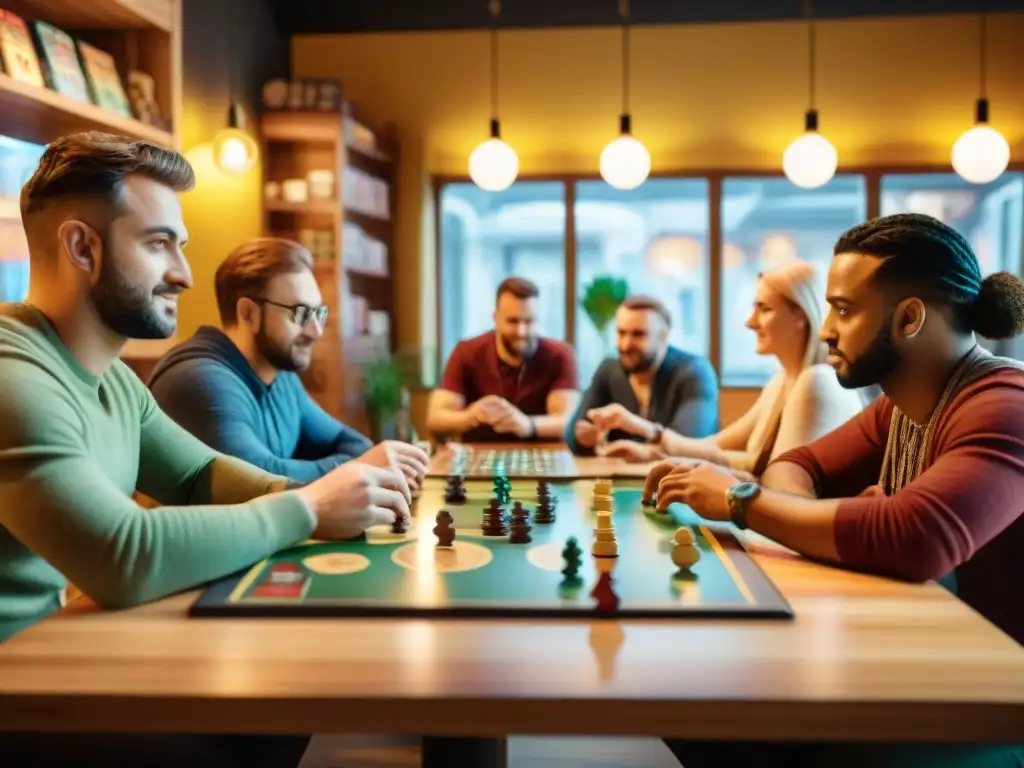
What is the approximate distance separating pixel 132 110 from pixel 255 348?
1161mm

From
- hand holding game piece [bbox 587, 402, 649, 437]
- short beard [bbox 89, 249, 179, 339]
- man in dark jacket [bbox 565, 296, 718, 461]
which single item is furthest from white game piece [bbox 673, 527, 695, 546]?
man in dark jacket [bbox 565, 296, 718, 461]

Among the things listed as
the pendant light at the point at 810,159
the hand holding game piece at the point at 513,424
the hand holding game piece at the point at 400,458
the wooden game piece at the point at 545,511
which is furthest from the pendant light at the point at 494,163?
the wooden game piece at the point at 545,511

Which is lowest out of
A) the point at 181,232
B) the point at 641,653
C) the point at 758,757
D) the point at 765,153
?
the point at 758,757

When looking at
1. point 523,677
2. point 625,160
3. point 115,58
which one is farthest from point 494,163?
point 523,677

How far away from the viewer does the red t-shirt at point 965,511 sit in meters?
1.29

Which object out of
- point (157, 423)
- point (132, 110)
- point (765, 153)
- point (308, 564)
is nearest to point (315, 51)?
point (765, 153)

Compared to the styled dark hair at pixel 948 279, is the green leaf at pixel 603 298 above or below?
above

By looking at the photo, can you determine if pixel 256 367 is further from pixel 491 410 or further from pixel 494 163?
pixel 494 163

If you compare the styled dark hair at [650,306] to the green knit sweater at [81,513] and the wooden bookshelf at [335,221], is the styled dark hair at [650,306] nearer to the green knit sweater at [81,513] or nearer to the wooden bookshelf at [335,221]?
the wooden bookshelf at [335,221]

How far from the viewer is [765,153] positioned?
604cm

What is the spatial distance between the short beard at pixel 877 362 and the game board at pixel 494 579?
34 cm

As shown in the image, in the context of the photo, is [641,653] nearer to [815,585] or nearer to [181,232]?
[815,585]

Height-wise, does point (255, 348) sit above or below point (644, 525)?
above

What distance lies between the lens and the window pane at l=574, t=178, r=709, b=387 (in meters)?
6.16
